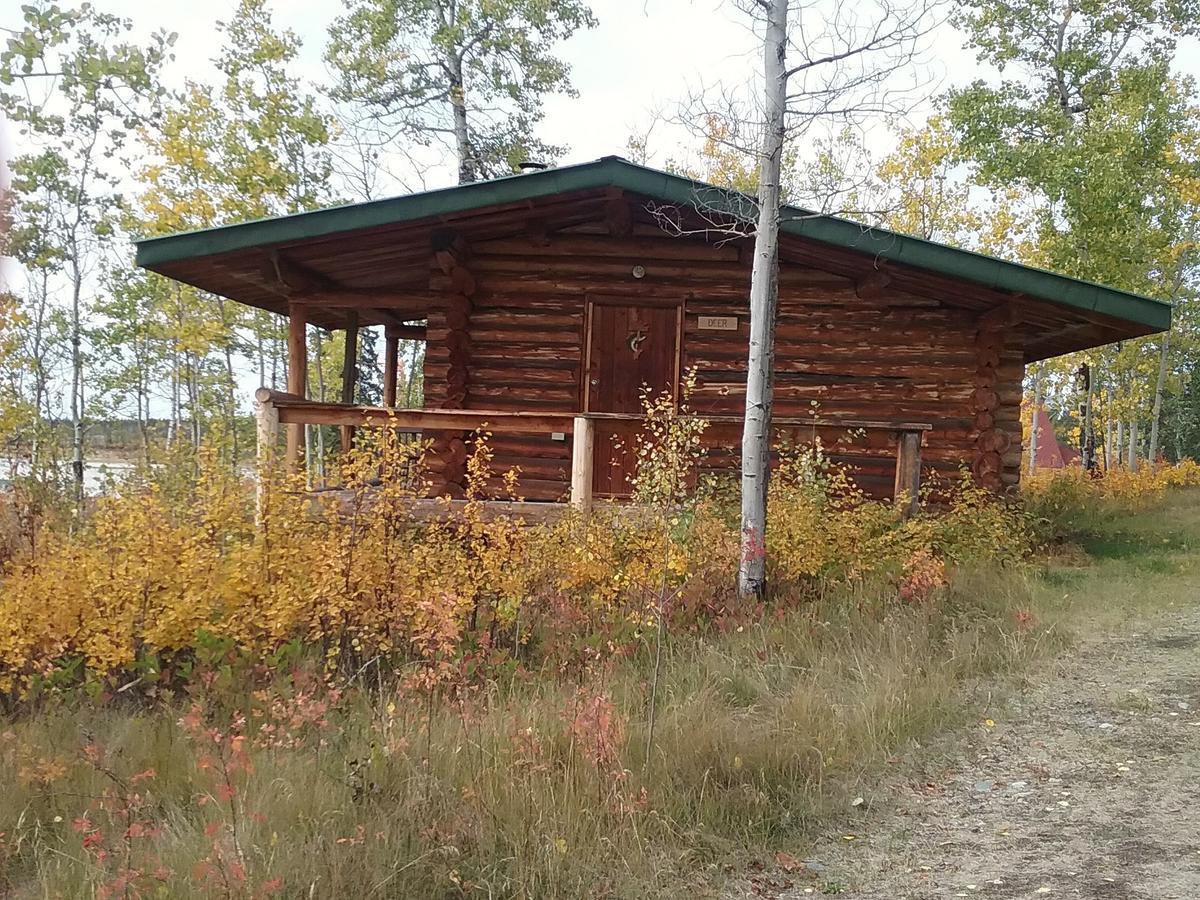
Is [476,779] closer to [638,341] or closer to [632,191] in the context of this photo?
[632,191]

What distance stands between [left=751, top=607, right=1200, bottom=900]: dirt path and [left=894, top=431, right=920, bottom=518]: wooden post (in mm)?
3039

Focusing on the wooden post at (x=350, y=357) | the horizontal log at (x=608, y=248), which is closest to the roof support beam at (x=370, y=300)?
the horizontal log at (x=608, y=248)

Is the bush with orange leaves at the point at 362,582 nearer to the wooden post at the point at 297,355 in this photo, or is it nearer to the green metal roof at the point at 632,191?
the green metal roof at the point at 632,191

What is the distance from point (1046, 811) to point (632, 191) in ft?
24.3

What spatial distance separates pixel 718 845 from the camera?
11.3 ft

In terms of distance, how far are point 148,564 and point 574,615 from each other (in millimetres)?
2511

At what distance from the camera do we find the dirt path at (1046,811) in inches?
127

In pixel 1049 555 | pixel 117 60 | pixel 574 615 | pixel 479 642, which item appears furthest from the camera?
pixel 1049 555

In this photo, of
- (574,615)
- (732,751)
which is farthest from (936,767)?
(574,615)

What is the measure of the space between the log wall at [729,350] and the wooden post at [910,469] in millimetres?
1899

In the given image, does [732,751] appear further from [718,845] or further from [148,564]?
[148,564]

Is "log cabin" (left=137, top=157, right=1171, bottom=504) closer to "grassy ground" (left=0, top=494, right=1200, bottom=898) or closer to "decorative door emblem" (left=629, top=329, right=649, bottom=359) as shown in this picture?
"decorative door emblem" (left=629, top=329, right=649, bottom=359)

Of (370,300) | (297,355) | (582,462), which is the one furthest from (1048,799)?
(297,355)

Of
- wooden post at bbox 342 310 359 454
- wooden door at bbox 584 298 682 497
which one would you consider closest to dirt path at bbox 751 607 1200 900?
wooden door at bbox 584 298 682 497
